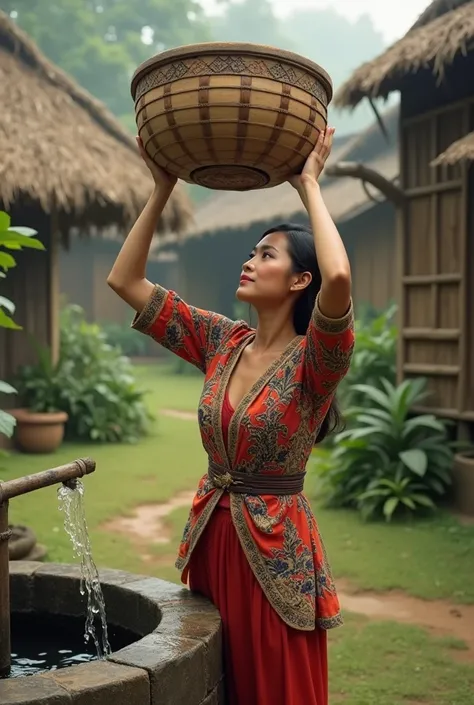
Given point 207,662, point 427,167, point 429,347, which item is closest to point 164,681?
point 207,662

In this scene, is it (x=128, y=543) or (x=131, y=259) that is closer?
(x=131, y=259)

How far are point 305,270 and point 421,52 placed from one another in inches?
174

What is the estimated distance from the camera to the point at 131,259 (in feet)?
8.13

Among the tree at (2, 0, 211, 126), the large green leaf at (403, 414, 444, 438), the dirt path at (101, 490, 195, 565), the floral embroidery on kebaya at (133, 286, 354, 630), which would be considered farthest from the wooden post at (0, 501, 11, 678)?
the tree at (2, 0, 211, 126)

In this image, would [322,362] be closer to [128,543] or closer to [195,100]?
[195,100]

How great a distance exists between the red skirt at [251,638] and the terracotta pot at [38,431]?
6487 millimetres

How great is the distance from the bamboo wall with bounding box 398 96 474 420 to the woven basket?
4554 millimetres

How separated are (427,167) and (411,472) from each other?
2477 mm

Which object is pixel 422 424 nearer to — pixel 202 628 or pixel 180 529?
pixel 180 529

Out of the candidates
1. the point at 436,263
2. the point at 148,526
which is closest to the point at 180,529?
the point at 148,526

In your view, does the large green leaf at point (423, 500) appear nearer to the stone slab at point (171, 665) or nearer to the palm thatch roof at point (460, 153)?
the palm thatch roof at point (460, 153)

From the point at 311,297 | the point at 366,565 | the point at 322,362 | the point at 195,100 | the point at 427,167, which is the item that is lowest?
the point at 366,565

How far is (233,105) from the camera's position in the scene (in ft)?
6.60

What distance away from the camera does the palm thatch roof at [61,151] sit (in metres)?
8.08
